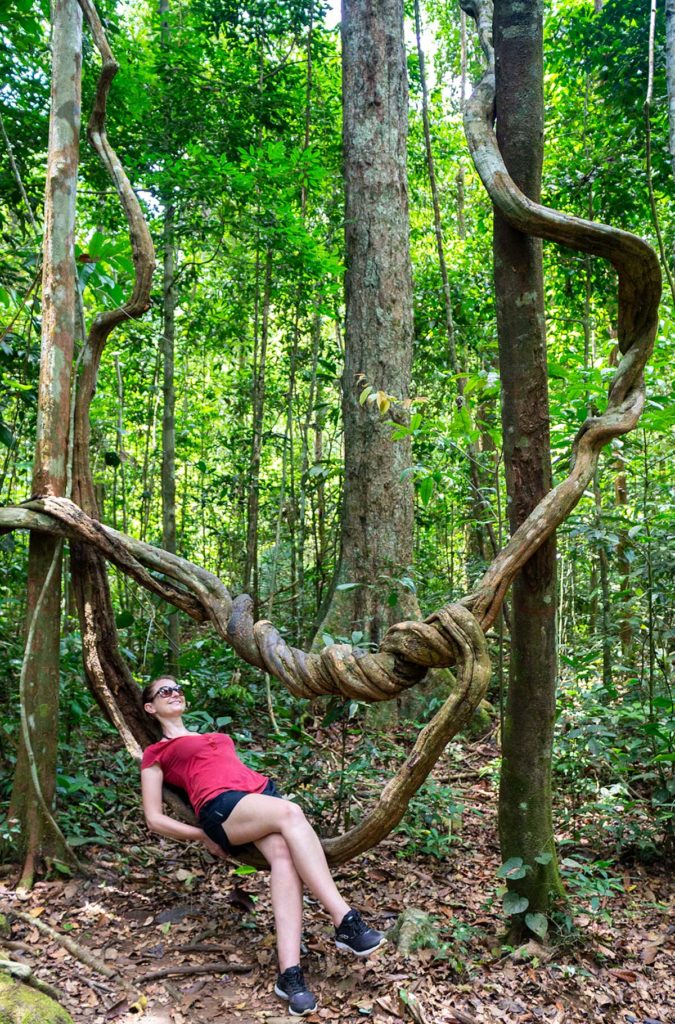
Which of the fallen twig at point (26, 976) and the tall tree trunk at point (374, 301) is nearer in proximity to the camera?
the fallen twig at point (26, 976)

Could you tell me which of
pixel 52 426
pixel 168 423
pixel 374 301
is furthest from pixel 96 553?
pixel 374 301

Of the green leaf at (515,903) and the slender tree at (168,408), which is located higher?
the slender tree at (168,408)

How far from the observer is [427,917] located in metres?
2.97

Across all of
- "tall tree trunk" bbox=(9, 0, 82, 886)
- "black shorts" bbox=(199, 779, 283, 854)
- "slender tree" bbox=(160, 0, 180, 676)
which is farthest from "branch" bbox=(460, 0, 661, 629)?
"slender tree" bbox=(160, 0, 180, 676)

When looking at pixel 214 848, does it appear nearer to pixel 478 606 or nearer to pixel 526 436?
pixel 478 606

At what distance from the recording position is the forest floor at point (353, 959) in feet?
8.41

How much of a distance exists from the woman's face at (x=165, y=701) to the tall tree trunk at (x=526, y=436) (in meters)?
1.40

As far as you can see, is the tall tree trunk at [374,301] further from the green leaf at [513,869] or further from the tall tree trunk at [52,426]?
the green leaf at [513,869]

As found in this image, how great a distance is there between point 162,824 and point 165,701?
20.7 inches

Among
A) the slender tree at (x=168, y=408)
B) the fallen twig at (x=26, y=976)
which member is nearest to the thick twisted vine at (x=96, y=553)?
the fallen twig at (x=26, y=976)

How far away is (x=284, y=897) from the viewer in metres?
2.72

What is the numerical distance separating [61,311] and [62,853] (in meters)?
2.31

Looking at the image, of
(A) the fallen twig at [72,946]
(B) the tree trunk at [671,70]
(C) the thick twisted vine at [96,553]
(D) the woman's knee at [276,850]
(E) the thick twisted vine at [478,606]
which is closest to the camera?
(E) the thick twisted vine at [478,606]

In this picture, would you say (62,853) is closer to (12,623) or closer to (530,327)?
(12,623)
